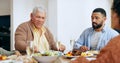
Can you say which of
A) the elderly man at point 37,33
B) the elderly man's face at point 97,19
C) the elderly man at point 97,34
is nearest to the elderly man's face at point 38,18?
the elderly man at point 37,33

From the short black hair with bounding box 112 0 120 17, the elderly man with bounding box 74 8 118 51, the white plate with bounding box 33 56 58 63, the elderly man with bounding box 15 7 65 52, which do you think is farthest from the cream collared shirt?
the short black hair with bounding box 112 0 120 17

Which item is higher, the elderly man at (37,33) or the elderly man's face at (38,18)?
the elderly man's face at (38,18)

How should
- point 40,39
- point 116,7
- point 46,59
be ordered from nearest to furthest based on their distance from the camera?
1. point 116,7
2. point 46,59
3. point 40,39

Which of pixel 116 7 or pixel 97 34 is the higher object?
pixel 116 7

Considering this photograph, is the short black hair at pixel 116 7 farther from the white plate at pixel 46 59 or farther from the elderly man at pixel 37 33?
the elderly man at pixel 37 33

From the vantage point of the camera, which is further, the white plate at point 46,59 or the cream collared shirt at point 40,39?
the cream collared shirt at point 40,39

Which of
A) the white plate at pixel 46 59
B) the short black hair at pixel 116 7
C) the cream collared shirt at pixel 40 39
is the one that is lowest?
the white plate at pixel 46 59

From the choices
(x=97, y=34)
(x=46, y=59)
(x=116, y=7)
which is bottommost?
(x=46, y=59)

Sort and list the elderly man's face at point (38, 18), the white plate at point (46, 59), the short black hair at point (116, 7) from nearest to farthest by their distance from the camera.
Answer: the short black hair at point (116, 7)
the white plate at point (46, 59)
the elderly man's face at point (38, 18)

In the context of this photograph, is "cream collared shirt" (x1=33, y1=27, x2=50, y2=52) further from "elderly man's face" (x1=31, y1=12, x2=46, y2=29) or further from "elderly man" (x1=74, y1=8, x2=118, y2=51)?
"elderly man" (x1=74, y1=8, x2=118, y2=51)

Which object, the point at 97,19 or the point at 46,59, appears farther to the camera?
the point at 97,19

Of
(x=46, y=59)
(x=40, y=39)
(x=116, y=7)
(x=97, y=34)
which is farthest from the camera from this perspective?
(x=97, y=34)

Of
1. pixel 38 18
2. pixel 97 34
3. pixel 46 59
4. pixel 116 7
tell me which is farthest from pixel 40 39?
pixel 116 7

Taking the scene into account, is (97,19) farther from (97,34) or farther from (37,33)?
(37,33)
